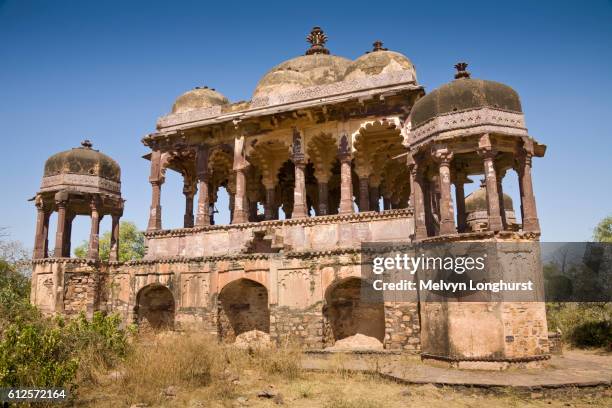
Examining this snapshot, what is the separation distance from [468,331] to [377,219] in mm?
4734

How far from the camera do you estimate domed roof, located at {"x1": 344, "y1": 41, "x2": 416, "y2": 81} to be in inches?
639

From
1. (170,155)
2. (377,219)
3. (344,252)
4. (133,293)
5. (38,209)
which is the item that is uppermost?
(170,155)

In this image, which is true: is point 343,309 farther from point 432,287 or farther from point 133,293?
point 133,293

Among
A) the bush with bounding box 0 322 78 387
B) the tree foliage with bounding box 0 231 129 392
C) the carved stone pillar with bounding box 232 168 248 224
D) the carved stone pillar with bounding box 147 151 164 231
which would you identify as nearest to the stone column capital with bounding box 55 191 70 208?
the carved stone pillar with bounding box 147 151 164 231

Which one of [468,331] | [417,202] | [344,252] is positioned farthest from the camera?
[344,252]

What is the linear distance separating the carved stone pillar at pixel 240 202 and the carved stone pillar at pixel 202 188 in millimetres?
1280

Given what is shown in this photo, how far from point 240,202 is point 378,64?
665 cm

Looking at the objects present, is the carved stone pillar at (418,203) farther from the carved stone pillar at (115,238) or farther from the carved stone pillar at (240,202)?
the carved stone pillar at (115,238)

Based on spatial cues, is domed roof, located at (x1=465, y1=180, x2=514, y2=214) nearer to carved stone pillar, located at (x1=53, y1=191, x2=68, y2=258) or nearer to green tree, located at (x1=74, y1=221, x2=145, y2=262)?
carved stone pillar, located at (x1=53, y1=191, x2=68, y2=258)

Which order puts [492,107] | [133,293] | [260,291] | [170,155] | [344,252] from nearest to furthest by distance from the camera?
[492,107], [344,252], [260,291], [133,293], [170,155]

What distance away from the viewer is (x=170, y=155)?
18.7 meters

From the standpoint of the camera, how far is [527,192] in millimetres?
12188

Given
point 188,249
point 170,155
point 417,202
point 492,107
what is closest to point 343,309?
Result: point 417,202

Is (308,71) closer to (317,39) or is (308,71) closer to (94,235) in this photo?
(317,39)
